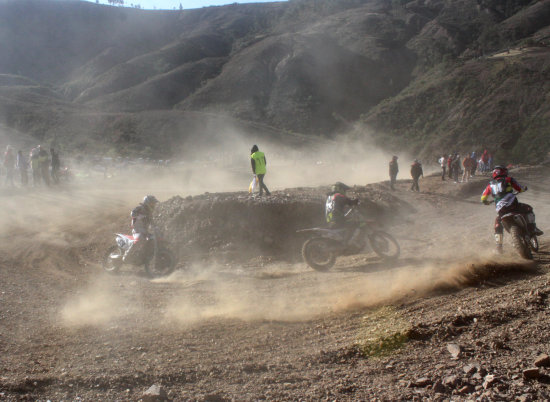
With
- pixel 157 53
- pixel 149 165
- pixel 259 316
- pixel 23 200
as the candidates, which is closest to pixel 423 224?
pixel 259 316

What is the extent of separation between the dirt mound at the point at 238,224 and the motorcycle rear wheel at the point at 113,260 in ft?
5.47

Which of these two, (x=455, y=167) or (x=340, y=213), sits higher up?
(x=455, y=167)

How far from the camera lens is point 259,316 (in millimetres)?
6441

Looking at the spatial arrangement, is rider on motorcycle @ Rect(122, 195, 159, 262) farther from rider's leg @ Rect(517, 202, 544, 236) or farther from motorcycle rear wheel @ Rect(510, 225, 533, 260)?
rider's leg @ Rect(517, 202, 544, 236)

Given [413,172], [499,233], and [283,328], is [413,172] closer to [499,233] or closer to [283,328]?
[499,233]

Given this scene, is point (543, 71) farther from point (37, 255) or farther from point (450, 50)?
point (37, 255)

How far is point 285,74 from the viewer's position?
7125 centimetres

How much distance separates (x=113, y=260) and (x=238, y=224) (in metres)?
3.29

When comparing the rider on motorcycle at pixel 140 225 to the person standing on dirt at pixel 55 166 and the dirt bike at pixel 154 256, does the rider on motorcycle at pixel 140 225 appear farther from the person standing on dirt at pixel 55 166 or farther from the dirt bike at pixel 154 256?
the person standing on dirt at pixel 55 166

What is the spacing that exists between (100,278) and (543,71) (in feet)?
171

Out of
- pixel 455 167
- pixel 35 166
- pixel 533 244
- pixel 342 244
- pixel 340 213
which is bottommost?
pixel 533 244

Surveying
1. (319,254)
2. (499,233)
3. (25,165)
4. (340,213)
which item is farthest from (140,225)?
(25,165)

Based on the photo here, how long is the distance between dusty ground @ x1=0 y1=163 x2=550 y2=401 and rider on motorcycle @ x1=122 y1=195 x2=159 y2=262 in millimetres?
573

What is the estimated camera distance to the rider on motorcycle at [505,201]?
27.5 feet
